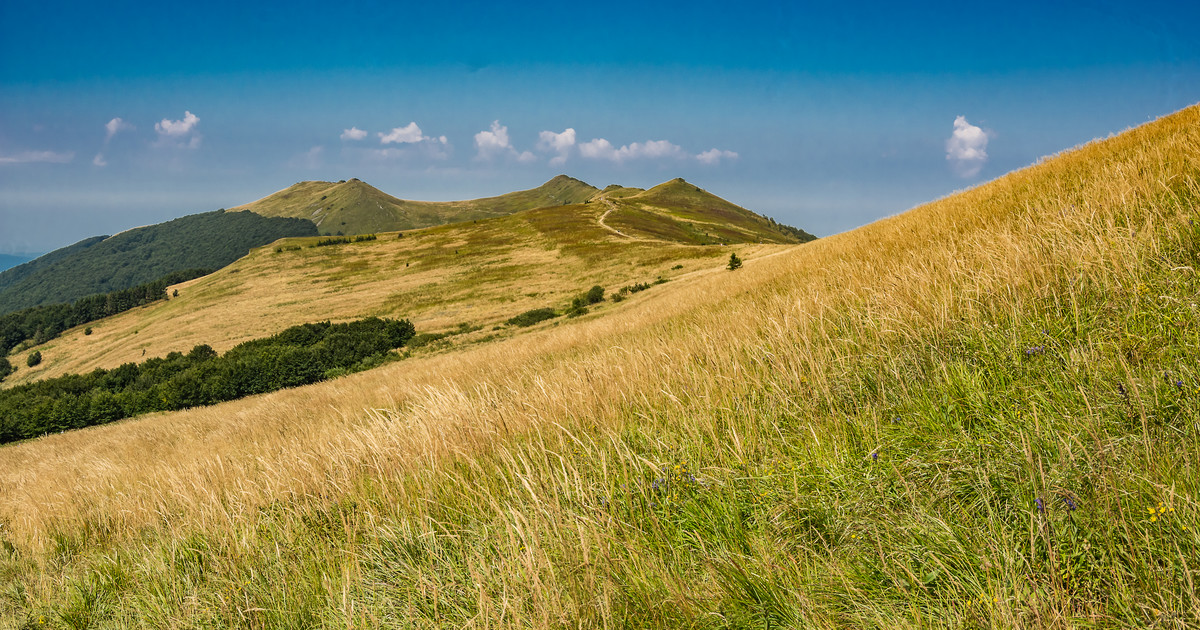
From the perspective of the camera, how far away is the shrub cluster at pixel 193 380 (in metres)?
32.8

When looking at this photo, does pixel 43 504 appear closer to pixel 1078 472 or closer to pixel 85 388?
pixel 1078 472

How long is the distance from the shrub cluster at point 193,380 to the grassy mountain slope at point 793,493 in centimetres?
3597

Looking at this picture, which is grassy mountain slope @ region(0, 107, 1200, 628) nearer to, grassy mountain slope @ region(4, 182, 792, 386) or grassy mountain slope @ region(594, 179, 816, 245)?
grassy mountain slope @ region(4, 182, 792, 386)

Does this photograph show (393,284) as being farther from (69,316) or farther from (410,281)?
(69,316)

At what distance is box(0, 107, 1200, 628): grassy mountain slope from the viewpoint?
155 centimetres

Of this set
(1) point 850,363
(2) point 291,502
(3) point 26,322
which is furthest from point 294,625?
(3) point 26,322

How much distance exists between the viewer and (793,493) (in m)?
2.13

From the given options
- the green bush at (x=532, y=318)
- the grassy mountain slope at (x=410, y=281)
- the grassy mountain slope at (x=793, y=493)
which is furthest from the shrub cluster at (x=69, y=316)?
the grassy mountain slope at (x=793, y=493)

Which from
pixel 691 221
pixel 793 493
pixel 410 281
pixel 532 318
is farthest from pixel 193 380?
pixel 691 221

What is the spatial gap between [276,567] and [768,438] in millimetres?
2730

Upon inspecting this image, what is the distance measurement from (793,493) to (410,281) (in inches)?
3034

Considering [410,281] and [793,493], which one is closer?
[793,493]

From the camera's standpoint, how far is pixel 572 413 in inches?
146

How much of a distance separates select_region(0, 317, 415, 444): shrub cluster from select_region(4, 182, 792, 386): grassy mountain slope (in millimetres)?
8007
